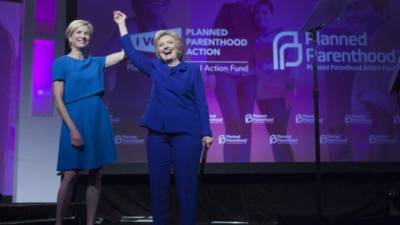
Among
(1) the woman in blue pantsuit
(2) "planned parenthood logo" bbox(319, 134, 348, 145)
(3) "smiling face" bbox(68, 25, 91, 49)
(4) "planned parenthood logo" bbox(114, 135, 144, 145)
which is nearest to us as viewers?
(1) the woman in blue pantsuit

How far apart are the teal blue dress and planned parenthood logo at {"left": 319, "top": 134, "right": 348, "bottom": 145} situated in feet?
8.34

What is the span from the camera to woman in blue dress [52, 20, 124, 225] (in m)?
2.43

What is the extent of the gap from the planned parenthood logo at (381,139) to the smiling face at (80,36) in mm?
3037

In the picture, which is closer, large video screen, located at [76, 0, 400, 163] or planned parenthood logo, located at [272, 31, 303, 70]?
large video screen, located at [76, 0, 400, 163]

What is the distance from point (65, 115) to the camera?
8.04 ft

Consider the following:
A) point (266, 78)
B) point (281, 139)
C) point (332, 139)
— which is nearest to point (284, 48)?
point (266, 78)

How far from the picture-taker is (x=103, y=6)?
4445 mm

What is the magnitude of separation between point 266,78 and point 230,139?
67cm

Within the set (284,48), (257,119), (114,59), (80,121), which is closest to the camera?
(80,121)

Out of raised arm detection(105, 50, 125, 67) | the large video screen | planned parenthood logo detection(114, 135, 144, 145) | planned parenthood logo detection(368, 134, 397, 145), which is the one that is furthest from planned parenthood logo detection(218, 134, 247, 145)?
raised arm detection(105, 50, 125, 67)

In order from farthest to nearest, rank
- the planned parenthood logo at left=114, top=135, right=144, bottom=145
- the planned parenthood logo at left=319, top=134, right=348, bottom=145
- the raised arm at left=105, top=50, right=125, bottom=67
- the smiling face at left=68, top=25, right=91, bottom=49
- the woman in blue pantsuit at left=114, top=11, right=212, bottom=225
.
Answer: the planned parenthood logo at left=319, top=134, right=348, bottom=145 < the planned parenthood logo at left=114, top=135, right=144, bottom=145 < the raised arm at left=105, top=50, right=125, bottom=67 < the smiling face at left=68, top=25, right=91, bottom=49 < the woman in blue pantsuit at left=114, top=11, right=212, bottom=225

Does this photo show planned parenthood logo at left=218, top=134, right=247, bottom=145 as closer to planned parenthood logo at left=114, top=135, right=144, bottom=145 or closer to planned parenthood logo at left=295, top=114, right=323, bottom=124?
planned parenthood logo at left=295, top=114, right=323, bottom=124

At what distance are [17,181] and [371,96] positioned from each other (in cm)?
340

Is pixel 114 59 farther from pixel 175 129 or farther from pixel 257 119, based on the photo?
pixel 257 119
